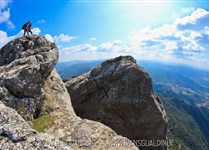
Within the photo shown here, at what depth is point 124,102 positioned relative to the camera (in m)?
34.7

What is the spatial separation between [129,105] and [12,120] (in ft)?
74.0

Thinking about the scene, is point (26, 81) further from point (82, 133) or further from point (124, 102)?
point (124, 102)

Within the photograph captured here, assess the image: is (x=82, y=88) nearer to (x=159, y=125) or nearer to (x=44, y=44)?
(x=44, y=44)

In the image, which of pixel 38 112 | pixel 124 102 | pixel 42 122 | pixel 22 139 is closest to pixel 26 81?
pixel 38 112

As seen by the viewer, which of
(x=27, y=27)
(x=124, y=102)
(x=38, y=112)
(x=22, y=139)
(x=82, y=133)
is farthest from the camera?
(x=27, y=27)

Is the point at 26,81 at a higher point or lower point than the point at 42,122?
higher

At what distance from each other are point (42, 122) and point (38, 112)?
1770 millimetres

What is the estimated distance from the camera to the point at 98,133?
18.3 m

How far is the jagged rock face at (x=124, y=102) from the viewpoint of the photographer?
1335 inches

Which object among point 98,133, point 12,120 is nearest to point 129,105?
point 98,133

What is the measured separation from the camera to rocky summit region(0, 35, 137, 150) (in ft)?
40.5

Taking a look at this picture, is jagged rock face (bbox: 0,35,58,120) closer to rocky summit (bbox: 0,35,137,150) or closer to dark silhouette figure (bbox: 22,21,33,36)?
rocky summit (bbox: 0,35,137,150)

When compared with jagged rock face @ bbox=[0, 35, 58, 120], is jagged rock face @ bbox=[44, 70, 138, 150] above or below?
below

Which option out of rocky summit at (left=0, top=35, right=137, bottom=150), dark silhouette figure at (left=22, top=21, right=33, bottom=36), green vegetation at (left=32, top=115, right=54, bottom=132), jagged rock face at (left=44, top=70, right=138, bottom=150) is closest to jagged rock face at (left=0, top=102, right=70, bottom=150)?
rocky summit at (left=0, top=35, right=137, bottom=150)
